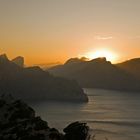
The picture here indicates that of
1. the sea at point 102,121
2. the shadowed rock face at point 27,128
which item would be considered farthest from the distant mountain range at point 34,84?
the shadowed rock face at point 27,128

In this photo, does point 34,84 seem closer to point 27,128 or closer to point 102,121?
point 102,121

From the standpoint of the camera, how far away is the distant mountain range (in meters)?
129

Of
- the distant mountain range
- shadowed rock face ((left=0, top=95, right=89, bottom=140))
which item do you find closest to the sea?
the distant mountain range

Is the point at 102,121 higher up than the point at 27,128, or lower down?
lower down

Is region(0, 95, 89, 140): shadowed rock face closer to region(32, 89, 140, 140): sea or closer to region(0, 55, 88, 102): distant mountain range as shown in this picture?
region(32, 89, 140, 140): sea

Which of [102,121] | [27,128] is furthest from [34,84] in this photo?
[27,128]

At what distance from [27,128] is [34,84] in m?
109

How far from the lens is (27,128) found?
2631 centimetres

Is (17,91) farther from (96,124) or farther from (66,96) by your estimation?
(96,124)

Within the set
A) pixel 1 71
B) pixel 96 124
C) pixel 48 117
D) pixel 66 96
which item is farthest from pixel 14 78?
pixel 96 124

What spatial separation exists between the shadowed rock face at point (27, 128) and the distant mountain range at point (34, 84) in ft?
320

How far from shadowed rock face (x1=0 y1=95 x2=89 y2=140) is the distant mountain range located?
9745 centimetres

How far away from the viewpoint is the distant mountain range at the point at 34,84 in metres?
129

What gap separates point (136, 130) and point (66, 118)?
18636 mm
